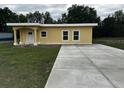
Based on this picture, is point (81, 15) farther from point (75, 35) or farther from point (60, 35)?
point (60, 35)

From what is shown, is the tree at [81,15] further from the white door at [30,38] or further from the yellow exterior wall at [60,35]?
the white door at [30,38]

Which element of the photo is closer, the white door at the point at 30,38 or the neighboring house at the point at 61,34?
the neighboring house at the point at 61,34

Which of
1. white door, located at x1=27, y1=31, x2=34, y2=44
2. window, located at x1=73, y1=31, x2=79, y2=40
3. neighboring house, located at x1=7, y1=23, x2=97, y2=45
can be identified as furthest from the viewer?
white door, located at x1=27, y1=31, x2=34, y2=44

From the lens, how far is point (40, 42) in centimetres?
2523

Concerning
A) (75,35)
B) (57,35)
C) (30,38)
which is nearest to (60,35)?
(57,35)

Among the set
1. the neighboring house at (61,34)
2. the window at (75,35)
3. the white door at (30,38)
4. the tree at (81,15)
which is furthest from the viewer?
the tree at (81,15)

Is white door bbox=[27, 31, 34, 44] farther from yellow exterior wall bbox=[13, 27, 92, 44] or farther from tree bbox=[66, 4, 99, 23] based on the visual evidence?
tree bbox=[66, 4, 99, 23]

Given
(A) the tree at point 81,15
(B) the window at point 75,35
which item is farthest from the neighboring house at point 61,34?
(A) the tree at point 81,15

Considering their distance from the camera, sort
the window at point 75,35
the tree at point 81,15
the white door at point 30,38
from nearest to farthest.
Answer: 1. the window at point 75,35
2. the white door at point 30,38
3. the tree at point 81,15

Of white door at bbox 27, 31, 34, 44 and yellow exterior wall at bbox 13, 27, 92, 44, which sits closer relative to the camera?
yellow exterior wall at bbox 13, 27, 92, 44

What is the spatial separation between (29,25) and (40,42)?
9.08 feet

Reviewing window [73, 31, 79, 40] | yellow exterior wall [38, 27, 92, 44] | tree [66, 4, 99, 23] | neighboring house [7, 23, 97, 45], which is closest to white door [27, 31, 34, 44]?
neighboring house [7, 23, 97, 45]

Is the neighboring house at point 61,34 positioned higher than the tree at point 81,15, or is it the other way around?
the tree at point 81,15
